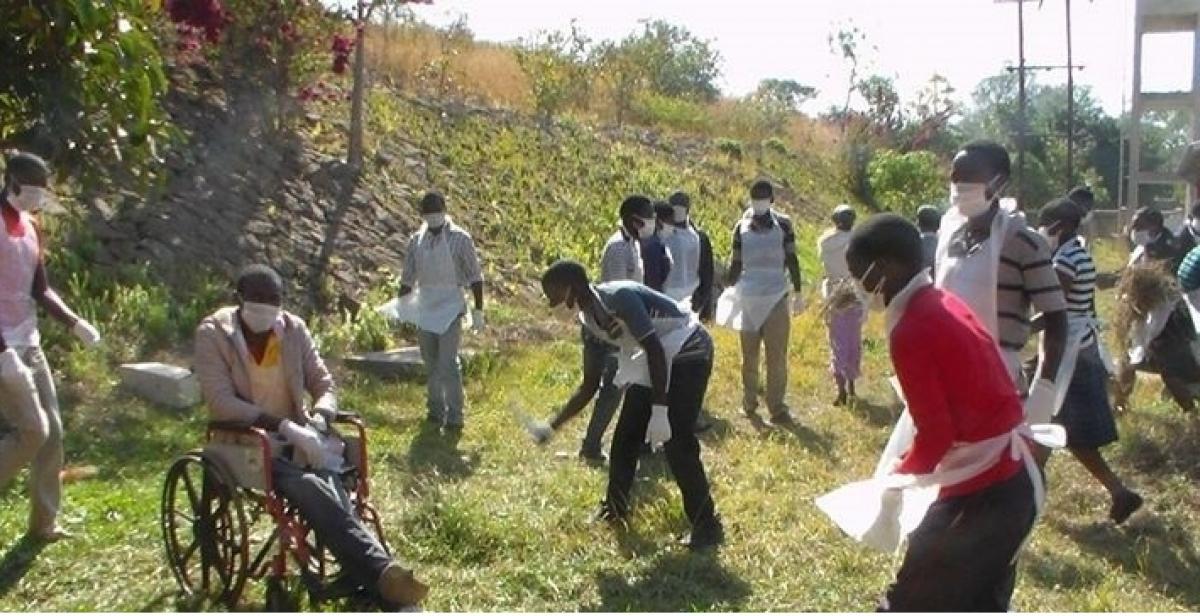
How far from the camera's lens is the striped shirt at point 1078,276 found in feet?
20.8

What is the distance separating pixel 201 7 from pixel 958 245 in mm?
7902

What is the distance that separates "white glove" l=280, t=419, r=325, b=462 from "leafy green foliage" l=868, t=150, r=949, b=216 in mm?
24977

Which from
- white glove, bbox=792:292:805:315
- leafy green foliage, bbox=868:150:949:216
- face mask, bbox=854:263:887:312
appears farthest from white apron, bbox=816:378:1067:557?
leafy green foliage, bbox=868:150:949:216

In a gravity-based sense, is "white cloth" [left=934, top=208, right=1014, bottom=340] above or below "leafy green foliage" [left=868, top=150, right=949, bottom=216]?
above

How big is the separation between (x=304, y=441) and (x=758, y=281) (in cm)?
480

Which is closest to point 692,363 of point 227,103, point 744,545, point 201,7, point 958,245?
point 744,545

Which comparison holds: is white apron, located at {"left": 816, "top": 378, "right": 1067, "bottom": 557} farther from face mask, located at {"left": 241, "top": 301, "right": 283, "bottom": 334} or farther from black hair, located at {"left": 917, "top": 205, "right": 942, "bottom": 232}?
black hair, located at {"left": 917, "top": 205, "right": 942, "bottom": 232}

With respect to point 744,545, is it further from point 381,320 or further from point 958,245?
point 381,320

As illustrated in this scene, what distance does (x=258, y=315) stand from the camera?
17.6 feet

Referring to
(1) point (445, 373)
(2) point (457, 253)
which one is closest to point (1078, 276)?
(2) point (457, 253)

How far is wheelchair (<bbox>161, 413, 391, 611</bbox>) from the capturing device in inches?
193

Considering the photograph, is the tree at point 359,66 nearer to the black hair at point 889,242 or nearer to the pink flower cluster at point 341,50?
the pink flower cluster at point 341,50

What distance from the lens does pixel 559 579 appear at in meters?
5.71

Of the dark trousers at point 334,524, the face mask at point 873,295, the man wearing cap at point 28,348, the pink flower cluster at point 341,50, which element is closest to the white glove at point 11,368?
the man wearing cap at point 28,348
